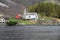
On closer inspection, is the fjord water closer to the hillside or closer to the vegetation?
the vegetation

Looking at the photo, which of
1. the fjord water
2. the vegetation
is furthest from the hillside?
the fjord water

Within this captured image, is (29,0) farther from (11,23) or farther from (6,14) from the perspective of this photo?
(11,23)

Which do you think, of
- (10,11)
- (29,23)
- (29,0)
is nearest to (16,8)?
(10,11)

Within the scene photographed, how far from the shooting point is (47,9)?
5500 cm

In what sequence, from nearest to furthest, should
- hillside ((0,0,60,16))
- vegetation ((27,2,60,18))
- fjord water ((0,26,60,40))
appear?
fjord water ((0,26,60,40))
vegetation ((27,2,60,18))
hillside ((0,0,60,16))

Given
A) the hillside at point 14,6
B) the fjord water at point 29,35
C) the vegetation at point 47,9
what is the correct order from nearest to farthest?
the fjord water at point 29,35 < the vegetation at point 47,9 < the hillside at point 14,6

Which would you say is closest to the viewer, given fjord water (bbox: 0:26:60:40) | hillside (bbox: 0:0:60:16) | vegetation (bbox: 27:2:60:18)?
fjord water (bbox: 0:26:60:40)

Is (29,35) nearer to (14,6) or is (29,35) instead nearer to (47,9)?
(47,9)

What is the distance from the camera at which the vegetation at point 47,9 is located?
177 ft

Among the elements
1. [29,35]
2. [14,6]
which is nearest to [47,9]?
[14,6]

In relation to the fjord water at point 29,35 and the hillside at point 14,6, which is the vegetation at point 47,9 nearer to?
the hillside at point 14,6

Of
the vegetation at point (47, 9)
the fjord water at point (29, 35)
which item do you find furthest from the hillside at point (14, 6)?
the fjord water at point (29, 35)

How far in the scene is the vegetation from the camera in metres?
53.9

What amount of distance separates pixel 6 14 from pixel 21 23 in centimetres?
1540
